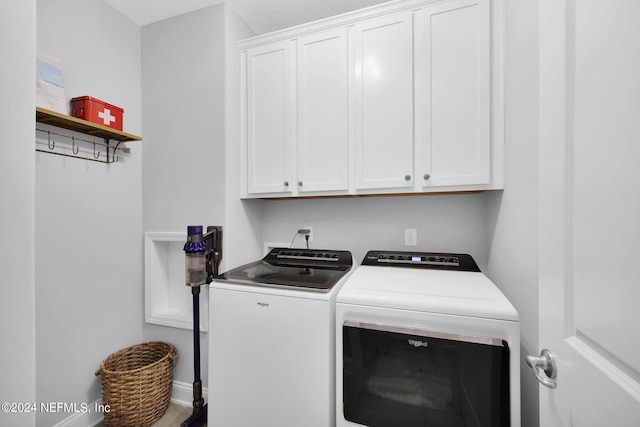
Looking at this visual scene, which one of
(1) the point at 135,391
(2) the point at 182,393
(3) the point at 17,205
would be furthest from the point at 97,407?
(3) the point at 17,205

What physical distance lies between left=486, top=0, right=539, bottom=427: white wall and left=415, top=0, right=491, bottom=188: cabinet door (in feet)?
0.38

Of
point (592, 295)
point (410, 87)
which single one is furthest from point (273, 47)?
point (592, 295)

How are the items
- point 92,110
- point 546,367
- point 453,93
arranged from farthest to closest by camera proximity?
point 92,110
point 453,93
point 546,367

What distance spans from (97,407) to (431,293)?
7.29 feet

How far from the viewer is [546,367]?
619 millimetres

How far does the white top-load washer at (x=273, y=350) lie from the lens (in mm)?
1173

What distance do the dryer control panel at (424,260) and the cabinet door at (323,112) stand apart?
533 millimetres

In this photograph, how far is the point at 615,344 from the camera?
0.43 metres

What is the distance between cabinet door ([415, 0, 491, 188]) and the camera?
4.48 ft

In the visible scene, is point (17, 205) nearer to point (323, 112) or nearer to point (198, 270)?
point (198, 270)

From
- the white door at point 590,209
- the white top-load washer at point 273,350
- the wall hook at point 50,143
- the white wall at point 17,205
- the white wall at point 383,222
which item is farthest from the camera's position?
the white wall at point 383,222

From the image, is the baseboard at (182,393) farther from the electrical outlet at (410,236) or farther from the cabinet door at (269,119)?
the electrical outlet at (410,236)

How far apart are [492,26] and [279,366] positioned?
206cm

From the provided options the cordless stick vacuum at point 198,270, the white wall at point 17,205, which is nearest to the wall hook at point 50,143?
the cordless stick vacuum at point 198,270
